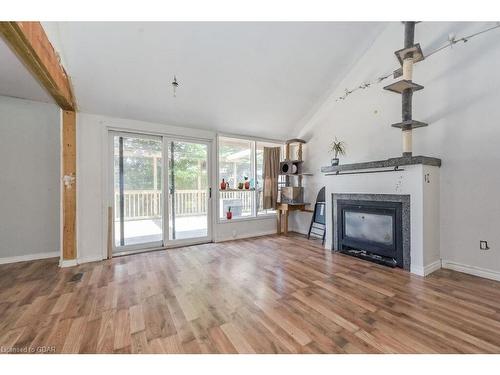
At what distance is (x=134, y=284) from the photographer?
2.31 m

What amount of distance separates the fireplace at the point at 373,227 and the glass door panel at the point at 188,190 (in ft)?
7.69

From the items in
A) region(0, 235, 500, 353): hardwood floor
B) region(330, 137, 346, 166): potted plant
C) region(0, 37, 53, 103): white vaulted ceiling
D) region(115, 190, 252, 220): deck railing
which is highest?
region(0, 37, 53, 103): white vaulted ceiling

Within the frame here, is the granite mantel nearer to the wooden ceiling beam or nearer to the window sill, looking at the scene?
the window sill

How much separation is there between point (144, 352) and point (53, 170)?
11.3 ft

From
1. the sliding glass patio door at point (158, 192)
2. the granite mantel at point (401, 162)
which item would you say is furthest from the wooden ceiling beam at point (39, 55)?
the granite mantel at point (401, 162)

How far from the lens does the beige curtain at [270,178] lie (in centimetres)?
476

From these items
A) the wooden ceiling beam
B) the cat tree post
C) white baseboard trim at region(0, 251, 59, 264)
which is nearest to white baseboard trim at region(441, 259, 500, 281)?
the cat tree post

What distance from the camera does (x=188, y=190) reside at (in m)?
3.94

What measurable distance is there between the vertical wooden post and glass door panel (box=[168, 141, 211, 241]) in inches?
51.2

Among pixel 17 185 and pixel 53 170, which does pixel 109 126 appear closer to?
pixel 53 170

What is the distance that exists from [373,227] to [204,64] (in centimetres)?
320

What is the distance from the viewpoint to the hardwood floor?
1.38 m

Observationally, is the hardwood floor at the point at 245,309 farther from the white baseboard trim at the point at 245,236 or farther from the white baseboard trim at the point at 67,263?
the white baseboard trim at the point at 245,236
